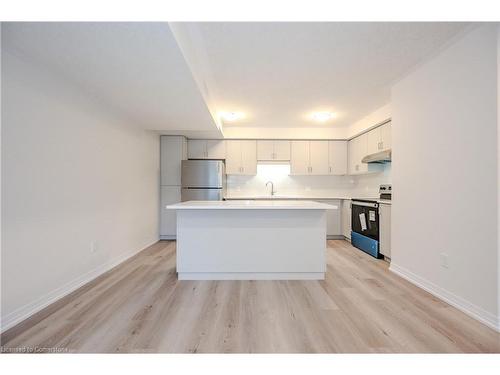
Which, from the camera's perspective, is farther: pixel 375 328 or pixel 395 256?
pixel 395 256

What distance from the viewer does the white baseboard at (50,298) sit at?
167cm

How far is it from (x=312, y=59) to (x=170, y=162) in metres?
3.32

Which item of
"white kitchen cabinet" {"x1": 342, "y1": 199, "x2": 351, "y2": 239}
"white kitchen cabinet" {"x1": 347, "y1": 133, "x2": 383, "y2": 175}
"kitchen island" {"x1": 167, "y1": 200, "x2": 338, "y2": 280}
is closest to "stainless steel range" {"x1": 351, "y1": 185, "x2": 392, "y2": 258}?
"white kitchen cabinet" {"x1": 342, "y1": 199, "x2": 351, "y2": 239}

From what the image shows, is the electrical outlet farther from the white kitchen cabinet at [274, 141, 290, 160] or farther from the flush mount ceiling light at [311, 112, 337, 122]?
the white kitchen cabinet at [274, 141, 290, 160]

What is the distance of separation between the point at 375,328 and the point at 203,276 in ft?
5.67

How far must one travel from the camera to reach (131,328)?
1.63m

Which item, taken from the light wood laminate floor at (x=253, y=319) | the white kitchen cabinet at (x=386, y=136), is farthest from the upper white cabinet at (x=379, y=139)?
the light wood laminate floor at (x=253, y=319)

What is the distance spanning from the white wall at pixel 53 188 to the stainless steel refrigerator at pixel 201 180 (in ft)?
4.15

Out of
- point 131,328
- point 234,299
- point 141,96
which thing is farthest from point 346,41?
point 131,328

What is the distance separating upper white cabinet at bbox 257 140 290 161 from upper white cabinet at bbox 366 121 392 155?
64.2 inches

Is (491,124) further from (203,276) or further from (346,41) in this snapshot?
(203,276)

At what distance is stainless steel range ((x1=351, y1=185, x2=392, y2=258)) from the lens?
11.0 ft

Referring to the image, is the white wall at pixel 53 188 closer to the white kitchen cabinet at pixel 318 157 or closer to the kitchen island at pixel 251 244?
the kitchen island at pixel 251 244

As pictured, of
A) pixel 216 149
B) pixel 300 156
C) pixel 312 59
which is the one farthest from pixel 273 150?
pixel 312 59
